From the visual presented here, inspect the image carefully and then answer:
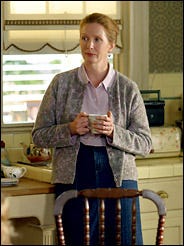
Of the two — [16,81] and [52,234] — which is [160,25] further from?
[52,234]

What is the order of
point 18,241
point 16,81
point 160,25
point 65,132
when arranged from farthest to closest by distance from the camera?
point 160,25 < point 16,81 < point 18,241 < point 65,132

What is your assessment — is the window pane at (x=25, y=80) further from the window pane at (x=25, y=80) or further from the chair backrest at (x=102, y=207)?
the chair backrest at (x=102, y=207)

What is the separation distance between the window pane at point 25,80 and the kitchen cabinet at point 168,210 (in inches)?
34.6

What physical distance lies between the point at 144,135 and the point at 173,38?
1.76 m

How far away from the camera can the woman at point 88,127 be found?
3.60 metres

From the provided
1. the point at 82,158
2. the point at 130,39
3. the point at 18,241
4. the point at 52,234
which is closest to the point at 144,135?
the point at 82,158

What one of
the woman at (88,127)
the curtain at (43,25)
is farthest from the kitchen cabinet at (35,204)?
the curtain at (43,25)

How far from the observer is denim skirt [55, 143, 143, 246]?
360 cm

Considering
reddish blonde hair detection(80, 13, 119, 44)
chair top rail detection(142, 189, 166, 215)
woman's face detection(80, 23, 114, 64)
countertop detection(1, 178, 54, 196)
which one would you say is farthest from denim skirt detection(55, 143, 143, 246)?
chair top rail detection(142, 189, 166, 215)

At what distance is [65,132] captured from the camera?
3.58 m

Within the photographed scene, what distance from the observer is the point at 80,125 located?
3.52 meters

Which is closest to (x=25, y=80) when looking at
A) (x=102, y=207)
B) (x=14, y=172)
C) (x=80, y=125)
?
(x=14, y=172)

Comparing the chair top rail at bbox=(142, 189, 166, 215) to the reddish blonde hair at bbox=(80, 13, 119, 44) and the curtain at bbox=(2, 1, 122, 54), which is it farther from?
the curtain at bbox=(2, 1, 122, 54)

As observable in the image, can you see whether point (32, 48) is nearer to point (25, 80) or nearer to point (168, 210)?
point (25, 80)
